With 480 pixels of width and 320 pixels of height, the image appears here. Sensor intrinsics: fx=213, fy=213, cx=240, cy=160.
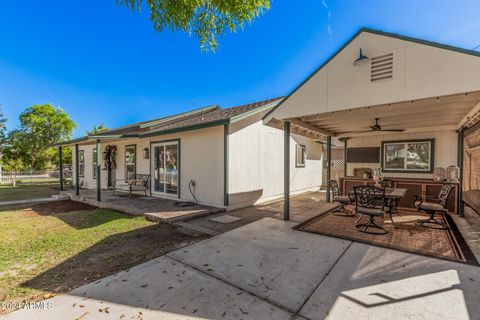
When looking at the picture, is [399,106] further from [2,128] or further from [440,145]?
[2,128]

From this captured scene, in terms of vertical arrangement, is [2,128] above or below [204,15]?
below

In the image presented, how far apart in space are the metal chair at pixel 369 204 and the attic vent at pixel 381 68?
94.6 inches

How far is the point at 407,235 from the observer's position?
460cm

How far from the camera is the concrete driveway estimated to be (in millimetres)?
2223

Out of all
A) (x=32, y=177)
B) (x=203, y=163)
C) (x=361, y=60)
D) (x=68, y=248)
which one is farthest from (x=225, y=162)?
(x=32, y=177)

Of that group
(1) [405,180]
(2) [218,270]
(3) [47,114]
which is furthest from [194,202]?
(3) [47,114]

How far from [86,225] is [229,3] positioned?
6.28 metres

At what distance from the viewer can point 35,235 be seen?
496 cm

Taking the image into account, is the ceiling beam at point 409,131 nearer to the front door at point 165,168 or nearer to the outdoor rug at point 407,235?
the outdoor rug at point 407,235

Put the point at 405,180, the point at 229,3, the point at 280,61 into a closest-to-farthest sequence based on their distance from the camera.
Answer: the point at 229,3 < the point at 405,180 < the point at 280,61

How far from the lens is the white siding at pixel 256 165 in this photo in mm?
7340

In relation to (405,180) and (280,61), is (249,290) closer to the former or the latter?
(405,180)

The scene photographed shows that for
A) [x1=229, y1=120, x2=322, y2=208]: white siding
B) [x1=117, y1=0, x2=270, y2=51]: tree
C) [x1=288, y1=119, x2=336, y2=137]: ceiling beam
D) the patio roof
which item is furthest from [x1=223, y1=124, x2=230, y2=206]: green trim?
[x1=117, y1=0, x2=270, y2=51]: tree

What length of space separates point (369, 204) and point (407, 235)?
0.92 m
